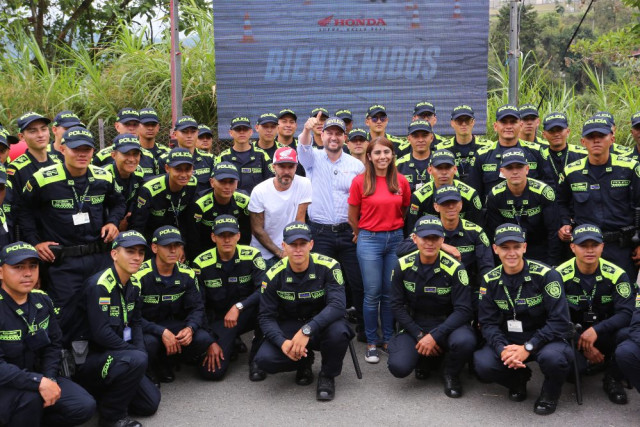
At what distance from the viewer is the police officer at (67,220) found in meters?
6.18

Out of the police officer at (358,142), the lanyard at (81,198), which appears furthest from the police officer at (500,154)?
the lanyard at (81,198)

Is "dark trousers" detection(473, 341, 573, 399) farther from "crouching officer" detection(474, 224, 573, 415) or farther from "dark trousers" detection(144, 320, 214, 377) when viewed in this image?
"dark trousers" detection(144, 320, 214, 377)

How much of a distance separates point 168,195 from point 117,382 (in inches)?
80.0

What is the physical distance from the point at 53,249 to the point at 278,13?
14.6ft

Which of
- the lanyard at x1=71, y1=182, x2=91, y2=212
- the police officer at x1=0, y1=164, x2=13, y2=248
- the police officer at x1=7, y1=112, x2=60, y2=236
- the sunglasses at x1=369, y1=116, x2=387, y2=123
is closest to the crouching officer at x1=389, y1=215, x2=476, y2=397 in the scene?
the sunglasses at x1=369, y1=116, x2=387, y2=123

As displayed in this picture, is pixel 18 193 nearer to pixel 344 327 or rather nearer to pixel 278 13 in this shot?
pixel 344 327

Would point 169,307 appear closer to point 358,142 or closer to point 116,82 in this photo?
point 358,142

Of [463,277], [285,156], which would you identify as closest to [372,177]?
[285,156]

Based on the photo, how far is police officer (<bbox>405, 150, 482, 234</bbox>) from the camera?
6.61 meters

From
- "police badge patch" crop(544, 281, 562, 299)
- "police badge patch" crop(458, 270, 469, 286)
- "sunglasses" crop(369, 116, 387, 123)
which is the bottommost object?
"police badge patch" crop(458, 270, 469, 286)

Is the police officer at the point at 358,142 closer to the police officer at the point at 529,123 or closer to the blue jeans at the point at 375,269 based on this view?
the blue jeans at the point at 375,269

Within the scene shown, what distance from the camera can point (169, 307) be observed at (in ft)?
21.1

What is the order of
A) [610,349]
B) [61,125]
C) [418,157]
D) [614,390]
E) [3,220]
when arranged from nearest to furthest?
[614,390] < [3,220] < [610,349] < [418,157] < [61,125]

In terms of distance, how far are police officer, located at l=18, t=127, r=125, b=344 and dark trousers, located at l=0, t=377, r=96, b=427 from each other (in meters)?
1.05
